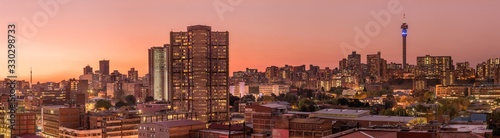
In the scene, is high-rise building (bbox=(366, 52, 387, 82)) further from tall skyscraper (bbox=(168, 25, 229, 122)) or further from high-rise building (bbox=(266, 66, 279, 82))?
tall skyscraper (bbox=(168, 25, 229, 122))

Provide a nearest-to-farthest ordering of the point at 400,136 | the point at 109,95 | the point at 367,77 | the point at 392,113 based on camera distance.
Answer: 1. the point at 400,136
2. the point at 392,113
3. the point at 109,95
4. the point at 367,77

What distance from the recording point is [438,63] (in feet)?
363

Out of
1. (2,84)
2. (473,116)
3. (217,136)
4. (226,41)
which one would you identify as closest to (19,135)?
(217,136)

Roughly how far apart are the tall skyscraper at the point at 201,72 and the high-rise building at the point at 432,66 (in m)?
66.1

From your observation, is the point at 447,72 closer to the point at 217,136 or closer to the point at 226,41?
the point at 226,41

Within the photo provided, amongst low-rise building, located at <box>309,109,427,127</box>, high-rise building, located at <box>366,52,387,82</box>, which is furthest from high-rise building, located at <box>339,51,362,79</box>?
low-rise building, located at <box>309,109,427,127</box>

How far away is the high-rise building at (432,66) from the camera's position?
107056 millimetres

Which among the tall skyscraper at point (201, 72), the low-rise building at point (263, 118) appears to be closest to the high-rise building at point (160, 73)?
the tall skyscraper at point (201, 72)

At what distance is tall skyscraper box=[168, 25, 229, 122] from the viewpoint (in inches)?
1906

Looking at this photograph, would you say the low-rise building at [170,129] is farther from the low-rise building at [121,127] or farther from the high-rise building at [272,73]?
the high-rise building at [272,73]

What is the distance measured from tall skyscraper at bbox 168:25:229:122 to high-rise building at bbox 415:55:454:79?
66.1 m

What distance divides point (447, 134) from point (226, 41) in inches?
1307

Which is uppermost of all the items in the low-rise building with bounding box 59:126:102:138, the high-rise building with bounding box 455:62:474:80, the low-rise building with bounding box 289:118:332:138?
the high-rise building with bounding box 455:62:474:80

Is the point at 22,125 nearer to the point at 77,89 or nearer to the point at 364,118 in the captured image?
the point at 364,118
